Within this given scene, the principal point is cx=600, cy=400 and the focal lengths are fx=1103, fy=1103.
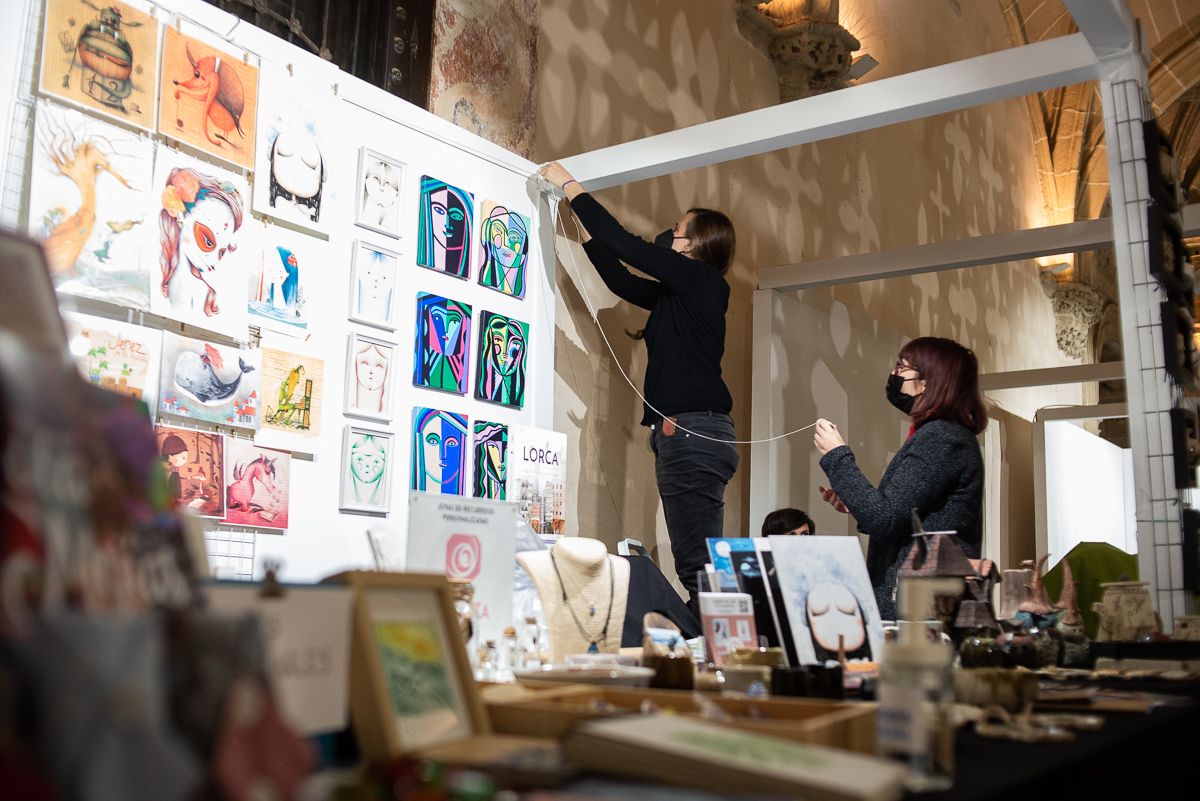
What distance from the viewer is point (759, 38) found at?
7066 mm

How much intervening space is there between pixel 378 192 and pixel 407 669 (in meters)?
2.79

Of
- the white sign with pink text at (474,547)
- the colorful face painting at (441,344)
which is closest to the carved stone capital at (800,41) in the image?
the colorful face painting at (441,344)

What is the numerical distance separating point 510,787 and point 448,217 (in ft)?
10.7

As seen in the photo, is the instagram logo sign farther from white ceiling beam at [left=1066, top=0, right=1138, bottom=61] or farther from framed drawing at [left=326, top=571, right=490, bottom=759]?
white ceiling beam at [left=1066, top=0, right=1138, bottom=61]

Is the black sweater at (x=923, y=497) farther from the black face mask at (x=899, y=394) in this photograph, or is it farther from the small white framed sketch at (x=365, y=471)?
the small white framed sketch at (x=365, y=471)

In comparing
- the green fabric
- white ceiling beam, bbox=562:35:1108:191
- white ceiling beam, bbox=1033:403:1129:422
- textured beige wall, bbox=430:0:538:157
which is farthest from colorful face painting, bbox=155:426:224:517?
white ceiling beam, bbox=1033:403:1129:422

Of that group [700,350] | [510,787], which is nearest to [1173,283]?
[700,350]

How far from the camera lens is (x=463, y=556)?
5.96 ft

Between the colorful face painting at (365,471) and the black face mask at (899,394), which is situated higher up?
the black face mask at (899,394)

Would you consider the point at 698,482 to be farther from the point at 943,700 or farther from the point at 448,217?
the point at 943,700

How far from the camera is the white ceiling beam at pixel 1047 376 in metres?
8.47

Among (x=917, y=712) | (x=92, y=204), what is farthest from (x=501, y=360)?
(x=917, y=712)

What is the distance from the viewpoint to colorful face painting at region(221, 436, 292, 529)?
10.1 feet

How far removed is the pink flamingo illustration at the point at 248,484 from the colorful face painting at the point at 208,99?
0.87 metres
